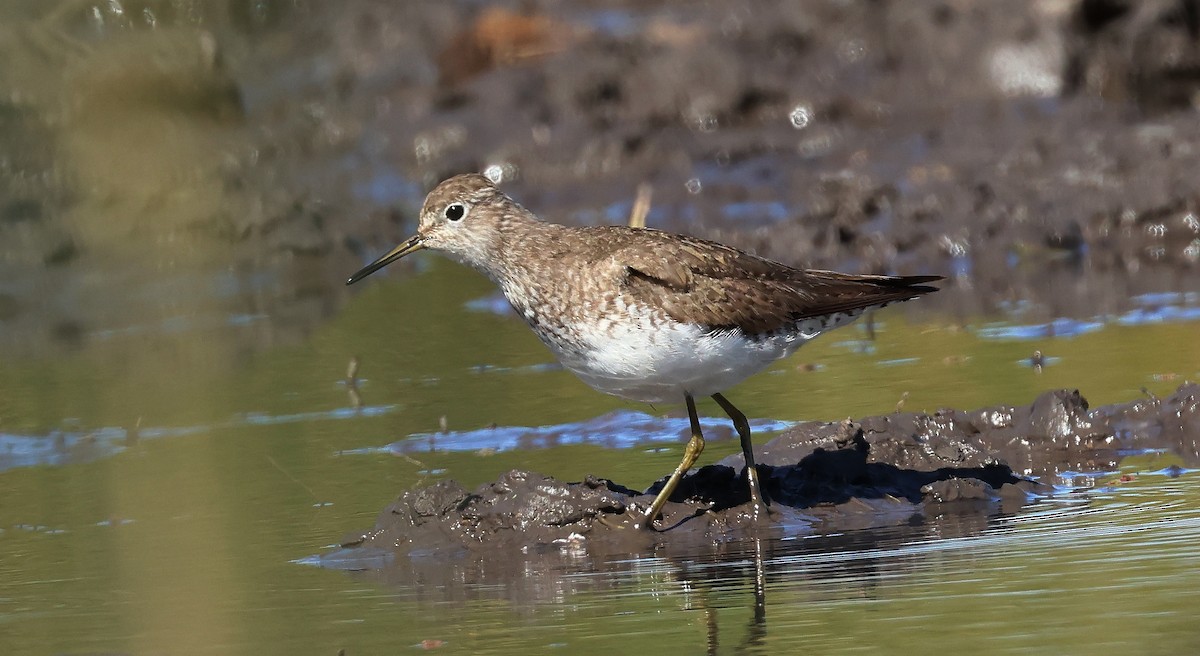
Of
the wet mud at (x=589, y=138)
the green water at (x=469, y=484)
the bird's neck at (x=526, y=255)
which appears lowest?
the green water at (x=469, y=484)

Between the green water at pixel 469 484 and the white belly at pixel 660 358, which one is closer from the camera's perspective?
the green water at pixel 469 484

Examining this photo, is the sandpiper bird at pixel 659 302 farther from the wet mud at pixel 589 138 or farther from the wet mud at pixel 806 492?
the wet mud at pixel 589 138

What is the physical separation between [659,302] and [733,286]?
1.31 ft

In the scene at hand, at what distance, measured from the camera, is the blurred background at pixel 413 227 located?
830 centimetres

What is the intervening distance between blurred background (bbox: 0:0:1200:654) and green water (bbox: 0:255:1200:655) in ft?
0.13

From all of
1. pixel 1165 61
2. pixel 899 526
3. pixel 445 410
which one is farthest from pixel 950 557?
pixel 1165 61

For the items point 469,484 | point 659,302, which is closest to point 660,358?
point 659,302

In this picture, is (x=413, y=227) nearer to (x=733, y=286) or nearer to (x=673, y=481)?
(x=733, y=286)

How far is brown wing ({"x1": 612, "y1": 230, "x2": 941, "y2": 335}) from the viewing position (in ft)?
24.1

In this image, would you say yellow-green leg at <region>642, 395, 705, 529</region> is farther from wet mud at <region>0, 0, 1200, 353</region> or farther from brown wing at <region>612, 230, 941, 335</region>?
wet mud at <region>0, 0, 1200, 353</region>

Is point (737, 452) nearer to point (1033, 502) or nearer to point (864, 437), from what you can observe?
point (864, 437)

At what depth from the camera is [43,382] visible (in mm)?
11922

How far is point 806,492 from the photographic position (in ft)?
24.8

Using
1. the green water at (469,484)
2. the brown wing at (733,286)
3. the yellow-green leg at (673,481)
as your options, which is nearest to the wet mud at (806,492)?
the yellow-green leg at (673,481)
